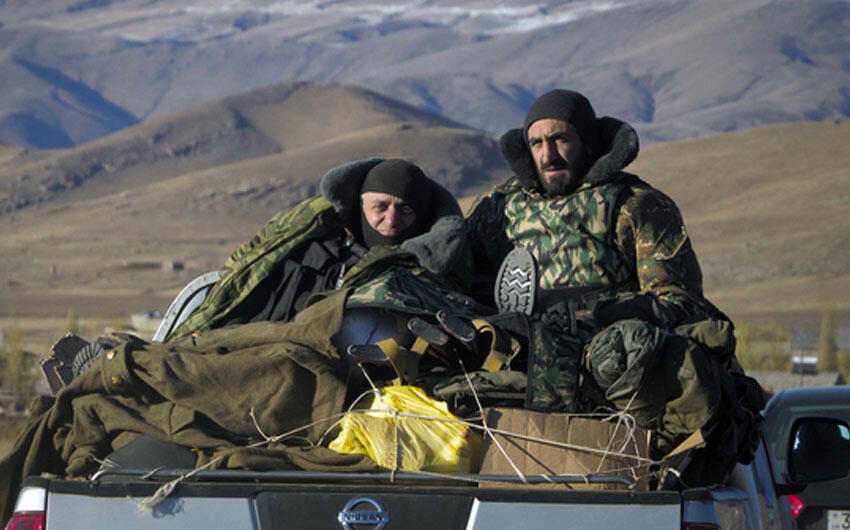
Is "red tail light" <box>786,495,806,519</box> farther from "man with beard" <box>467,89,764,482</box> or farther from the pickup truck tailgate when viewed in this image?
the pickup truck tailgate

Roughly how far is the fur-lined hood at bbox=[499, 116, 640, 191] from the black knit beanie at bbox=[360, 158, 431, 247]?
606 millimetres

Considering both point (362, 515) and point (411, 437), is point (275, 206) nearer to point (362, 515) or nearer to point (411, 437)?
point (411, 437)

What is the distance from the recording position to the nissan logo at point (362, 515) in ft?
12.6

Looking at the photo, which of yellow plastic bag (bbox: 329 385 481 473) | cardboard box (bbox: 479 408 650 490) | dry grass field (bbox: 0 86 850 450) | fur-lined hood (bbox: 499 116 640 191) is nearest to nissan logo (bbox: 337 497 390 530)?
yellow plastic bag (bbox: 329 385 481 473)

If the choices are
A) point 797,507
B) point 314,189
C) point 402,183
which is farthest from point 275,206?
point 402,183

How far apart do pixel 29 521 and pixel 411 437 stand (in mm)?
999

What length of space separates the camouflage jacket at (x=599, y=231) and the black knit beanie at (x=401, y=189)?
1.66 feet

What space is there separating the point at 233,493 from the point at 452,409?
88 cm

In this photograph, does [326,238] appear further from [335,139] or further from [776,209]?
[335,139]

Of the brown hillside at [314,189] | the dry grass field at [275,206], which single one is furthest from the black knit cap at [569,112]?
the brown hillside at [314,189]

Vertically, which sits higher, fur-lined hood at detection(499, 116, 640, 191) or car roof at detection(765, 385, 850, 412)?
fur-lined hood at detection(499, 116, 640, 191)

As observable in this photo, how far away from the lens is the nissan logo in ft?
12.6

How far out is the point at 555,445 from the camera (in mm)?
4230

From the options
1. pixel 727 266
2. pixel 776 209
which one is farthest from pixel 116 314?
pixel 776 209
